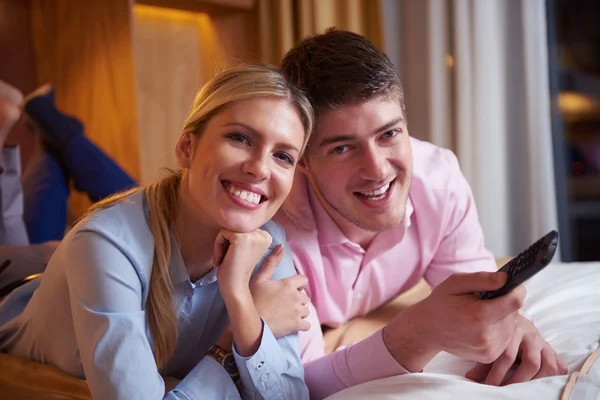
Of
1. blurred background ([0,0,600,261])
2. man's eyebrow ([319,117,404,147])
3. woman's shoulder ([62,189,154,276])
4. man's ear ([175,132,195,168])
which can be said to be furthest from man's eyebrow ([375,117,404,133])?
blurred background ([0,0,600,261])

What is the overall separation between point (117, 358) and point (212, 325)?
265 mm

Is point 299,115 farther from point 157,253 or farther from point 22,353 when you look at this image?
point 22,353

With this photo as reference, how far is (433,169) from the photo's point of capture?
4.78ft

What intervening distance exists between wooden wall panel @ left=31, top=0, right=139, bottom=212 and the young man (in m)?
1.40

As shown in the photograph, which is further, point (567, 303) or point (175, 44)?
point (175, 44)

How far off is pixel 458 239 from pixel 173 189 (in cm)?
67

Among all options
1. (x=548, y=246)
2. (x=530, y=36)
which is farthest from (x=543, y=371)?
(x=530, y=36)

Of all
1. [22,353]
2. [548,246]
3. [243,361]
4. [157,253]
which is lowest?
[22,353]

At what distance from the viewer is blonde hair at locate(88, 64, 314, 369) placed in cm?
103

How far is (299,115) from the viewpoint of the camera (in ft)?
3.55

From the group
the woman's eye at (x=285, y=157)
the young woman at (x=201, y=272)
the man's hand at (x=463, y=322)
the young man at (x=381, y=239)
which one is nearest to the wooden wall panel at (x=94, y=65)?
the young man at (x=381, y=239)

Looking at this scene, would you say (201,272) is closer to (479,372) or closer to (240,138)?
(240,138)

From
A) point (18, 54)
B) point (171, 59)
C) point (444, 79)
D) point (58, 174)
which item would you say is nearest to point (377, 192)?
point (58, 174)

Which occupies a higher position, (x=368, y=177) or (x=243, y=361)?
(x=368, y=177)
